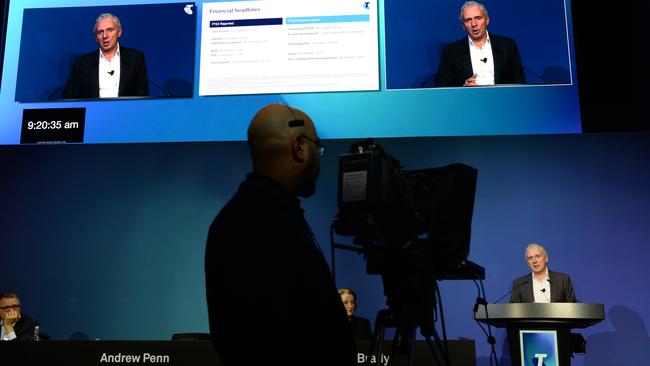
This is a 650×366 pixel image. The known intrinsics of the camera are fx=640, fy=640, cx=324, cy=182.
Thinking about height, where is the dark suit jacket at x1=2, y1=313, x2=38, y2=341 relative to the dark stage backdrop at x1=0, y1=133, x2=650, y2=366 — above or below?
below

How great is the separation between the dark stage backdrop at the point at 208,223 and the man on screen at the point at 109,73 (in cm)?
104

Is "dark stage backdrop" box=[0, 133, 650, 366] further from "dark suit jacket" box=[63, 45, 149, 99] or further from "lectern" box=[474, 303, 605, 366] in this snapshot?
"lectern" box=[474, 303, 605, 366]

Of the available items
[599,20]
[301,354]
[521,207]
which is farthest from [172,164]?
[301,354]

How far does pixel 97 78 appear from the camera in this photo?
17.4ft

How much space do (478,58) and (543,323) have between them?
2.35 metres

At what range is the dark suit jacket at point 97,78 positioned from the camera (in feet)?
17.3

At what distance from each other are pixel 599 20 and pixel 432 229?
4409mm

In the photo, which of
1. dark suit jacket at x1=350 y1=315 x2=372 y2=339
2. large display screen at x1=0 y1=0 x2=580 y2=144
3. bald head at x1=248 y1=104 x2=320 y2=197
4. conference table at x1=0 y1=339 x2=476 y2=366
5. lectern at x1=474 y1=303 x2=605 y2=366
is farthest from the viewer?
dark suit jacket at x1=350 y1=315 x2=372 y2=339

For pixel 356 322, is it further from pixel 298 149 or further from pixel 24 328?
pixel 298 149

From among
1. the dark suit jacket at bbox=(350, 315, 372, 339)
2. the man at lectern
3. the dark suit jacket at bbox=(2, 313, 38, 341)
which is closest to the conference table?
the dark suit jacket at bbox=(350, 315, 372, 339)

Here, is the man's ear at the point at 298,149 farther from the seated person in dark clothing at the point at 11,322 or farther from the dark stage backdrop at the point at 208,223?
the seated person in dark clothing at the point at 11,322

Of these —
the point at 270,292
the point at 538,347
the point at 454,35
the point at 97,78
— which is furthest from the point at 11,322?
the point at 270,292

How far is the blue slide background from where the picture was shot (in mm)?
4969
